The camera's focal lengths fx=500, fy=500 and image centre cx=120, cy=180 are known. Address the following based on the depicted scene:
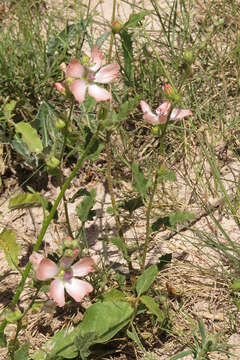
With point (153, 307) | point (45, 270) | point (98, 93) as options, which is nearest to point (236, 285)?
point (153, 307)

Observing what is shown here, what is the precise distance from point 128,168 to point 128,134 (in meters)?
0.17

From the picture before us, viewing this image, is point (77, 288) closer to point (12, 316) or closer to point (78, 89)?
point (12, 316)

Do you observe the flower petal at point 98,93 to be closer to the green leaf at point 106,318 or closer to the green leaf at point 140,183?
the green leaf at point 140,183

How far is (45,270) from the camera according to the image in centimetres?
138

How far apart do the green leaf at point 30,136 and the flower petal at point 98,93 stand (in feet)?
1.89

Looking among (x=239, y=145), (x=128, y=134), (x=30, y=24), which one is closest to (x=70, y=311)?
(x=128, y=134)

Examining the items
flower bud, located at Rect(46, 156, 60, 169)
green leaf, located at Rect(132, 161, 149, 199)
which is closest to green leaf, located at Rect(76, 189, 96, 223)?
green leaf, located at Rect(132, 161, 149, 199)

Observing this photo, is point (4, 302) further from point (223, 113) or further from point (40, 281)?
point (223, 113)

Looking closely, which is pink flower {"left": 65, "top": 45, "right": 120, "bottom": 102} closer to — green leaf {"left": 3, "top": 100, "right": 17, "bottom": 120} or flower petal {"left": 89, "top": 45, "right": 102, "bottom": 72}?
flower petal {"left": 89, "top": 45, "right": 102, "bottom": 72}

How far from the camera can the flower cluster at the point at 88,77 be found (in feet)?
4.54

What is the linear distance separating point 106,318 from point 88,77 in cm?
77

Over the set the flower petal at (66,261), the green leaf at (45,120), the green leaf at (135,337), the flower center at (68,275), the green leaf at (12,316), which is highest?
the green leaf at (45,120)

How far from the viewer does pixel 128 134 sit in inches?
89.6

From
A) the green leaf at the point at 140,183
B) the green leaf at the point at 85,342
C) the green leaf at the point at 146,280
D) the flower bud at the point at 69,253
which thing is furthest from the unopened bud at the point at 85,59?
the green leaf at the point at 85,342
